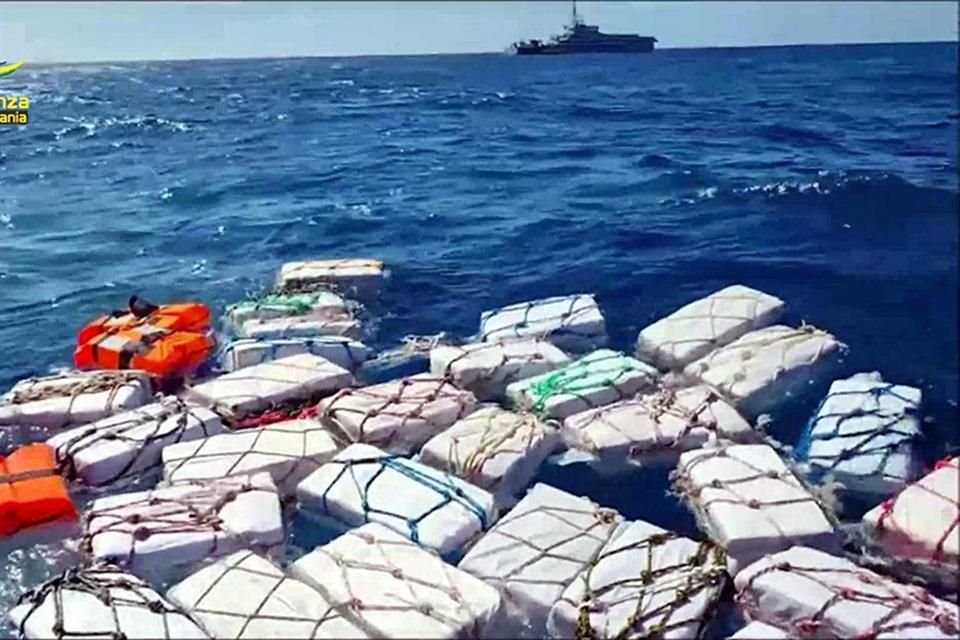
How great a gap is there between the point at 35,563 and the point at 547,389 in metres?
6.79

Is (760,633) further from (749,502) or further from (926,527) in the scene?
(926,527)

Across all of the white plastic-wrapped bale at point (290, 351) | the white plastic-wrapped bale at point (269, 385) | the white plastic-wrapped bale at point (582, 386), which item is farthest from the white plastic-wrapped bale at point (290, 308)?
the white plastic-wrapped bale at point (582, 386)

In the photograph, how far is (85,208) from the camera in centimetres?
3059

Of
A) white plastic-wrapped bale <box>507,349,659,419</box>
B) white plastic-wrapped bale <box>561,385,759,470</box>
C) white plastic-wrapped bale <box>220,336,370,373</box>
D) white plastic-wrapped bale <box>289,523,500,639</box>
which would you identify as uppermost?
white plastic-wrapped bale <box>220,336,370,373</box>

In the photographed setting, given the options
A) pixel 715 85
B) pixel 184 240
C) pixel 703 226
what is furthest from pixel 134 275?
pixel 715 85

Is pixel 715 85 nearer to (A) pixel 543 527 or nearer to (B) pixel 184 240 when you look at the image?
(B) pixel 184 240

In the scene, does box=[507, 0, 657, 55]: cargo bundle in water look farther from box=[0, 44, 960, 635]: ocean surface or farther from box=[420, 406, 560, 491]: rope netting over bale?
box=[420, 406, 560, 491]: rope netting over bale

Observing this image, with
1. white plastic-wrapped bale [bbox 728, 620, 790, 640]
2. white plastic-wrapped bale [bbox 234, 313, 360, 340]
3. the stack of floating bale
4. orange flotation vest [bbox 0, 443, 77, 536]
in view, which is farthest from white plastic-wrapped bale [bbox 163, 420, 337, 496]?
white plastic-wrapped bale [bbox 728, 620, 790, 640]

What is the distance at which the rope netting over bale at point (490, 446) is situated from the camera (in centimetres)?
1192

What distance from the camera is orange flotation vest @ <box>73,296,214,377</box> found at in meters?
15.4

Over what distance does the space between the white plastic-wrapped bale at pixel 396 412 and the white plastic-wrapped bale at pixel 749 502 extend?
10.4 ft

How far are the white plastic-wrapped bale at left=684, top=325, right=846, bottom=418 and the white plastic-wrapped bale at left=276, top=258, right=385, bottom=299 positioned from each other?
743cm

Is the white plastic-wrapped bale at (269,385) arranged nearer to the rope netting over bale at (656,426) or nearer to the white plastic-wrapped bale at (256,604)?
the rope netting over bale at (656,426)

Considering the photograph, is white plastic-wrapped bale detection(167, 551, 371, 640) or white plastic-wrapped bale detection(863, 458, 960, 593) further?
white plastic-wrapped bale detection(863, 458, 960, 593)
